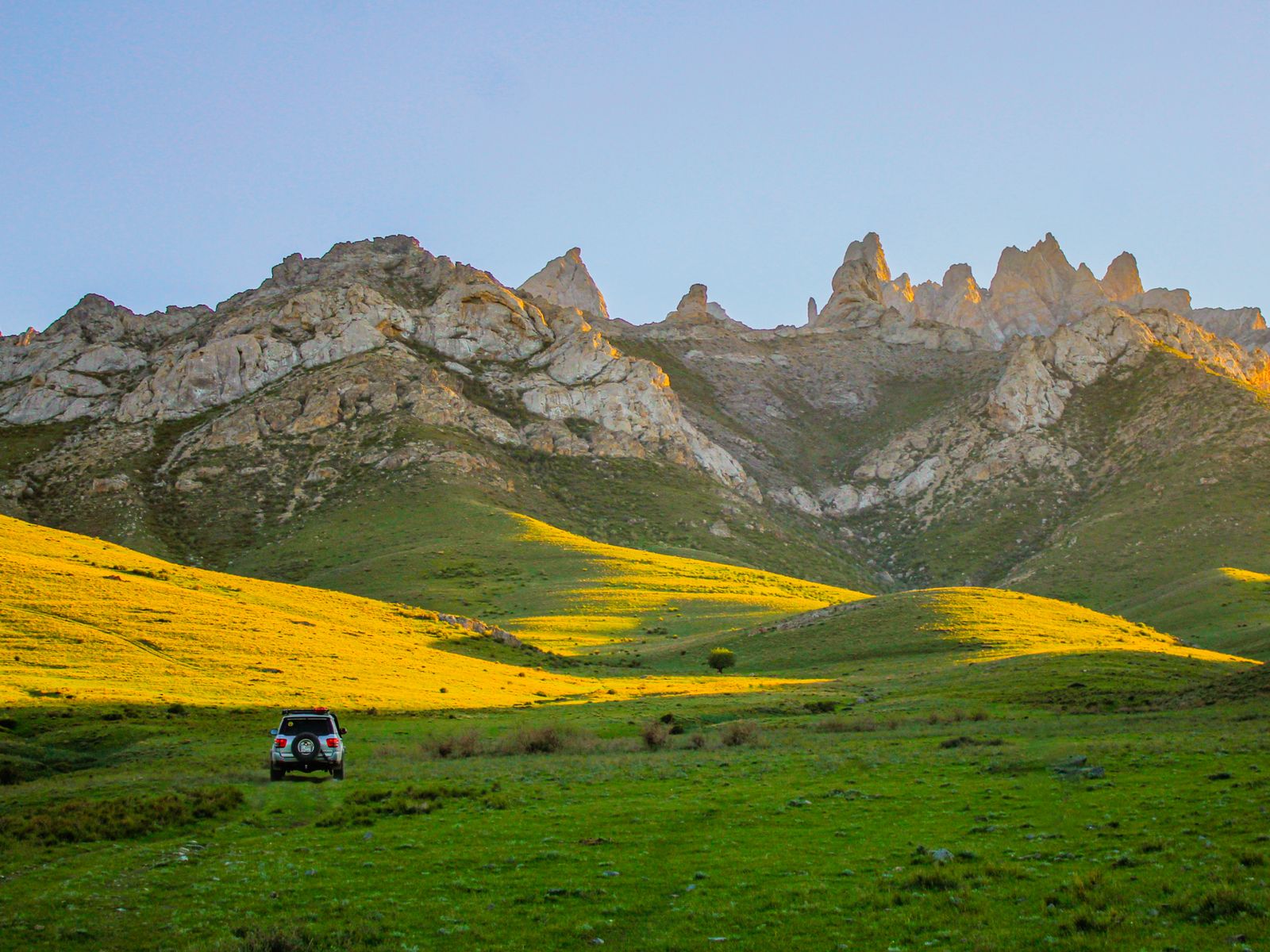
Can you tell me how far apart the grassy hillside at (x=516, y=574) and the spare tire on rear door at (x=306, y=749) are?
5574cm

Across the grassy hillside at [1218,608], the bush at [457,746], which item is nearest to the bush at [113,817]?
the bush at [457,746]

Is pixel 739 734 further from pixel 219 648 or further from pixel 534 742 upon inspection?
pixel 219 648

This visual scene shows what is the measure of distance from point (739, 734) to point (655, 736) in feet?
11.4

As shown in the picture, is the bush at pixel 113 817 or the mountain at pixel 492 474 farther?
the mountain at pixel 492 474

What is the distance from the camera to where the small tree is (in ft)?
253

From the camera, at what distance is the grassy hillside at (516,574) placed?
100562 mm

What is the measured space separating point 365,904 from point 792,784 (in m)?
15.1

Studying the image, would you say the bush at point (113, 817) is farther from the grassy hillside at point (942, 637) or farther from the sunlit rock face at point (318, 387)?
the sunlit rock face at point (318, 387)

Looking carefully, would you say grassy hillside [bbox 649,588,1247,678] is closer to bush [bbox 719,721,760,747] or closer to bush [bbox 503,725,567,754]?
bush [bbox 719,721,760,747]

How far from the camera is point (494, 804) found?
2408 centimetres

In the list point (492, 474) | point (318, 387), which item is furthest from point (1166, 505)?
point (318, 387)

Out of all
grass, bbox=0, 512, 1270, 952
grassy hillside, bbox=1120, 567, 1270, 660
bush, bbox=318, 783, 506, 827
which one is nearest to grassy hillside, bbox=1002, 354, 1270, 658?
grassy hillside, bbox=1120, 567, 1270, 660

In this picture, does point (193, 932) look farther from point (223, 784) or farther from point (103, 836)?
point (223, 784)

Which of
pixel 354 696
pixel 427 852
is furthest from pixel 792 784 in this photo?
pixel 354 696
